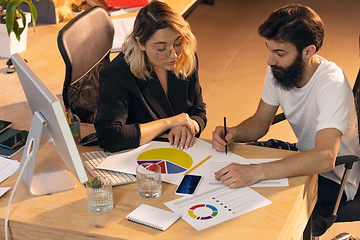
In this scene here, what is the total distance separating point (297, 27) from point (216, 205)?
32.9 inches

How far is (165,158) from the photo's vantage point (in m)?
1.63

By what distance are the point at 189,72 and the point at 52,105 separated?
102 cm

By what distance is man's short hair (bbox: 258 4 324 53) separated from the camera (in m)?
1.66

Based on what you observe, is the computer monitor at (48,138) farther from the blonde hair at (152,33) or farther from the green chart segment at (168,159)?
the blonde hair at (152,33)

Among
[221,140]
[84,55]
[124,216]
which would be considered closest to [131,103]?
[84,55]

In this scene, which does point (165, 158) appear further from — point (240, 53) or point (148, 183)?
point (240, 53)

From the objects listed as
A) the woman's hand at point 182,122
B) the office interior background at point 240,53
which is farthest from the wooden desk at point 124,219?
the office interior background at point 240,53

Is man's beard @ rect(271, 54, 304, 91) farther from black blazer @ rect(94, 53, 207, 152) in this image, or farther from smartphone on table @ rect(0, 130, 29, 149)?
smartphone on table @ rect(0, 130, 29, 149)

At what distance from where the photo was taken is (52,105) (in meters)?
1.13

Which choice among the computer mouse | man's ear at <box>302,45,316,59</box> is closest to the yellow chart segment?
the computer mouse

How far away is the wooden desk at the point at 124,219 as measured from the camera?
1.24m

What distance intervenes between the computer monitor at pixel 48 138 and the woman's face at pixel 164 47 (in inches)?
24.5

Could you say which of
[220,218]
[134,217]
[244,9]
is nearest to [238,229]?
[220,218]

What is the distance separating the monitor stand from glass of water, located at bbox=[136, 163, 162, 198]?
255mm
